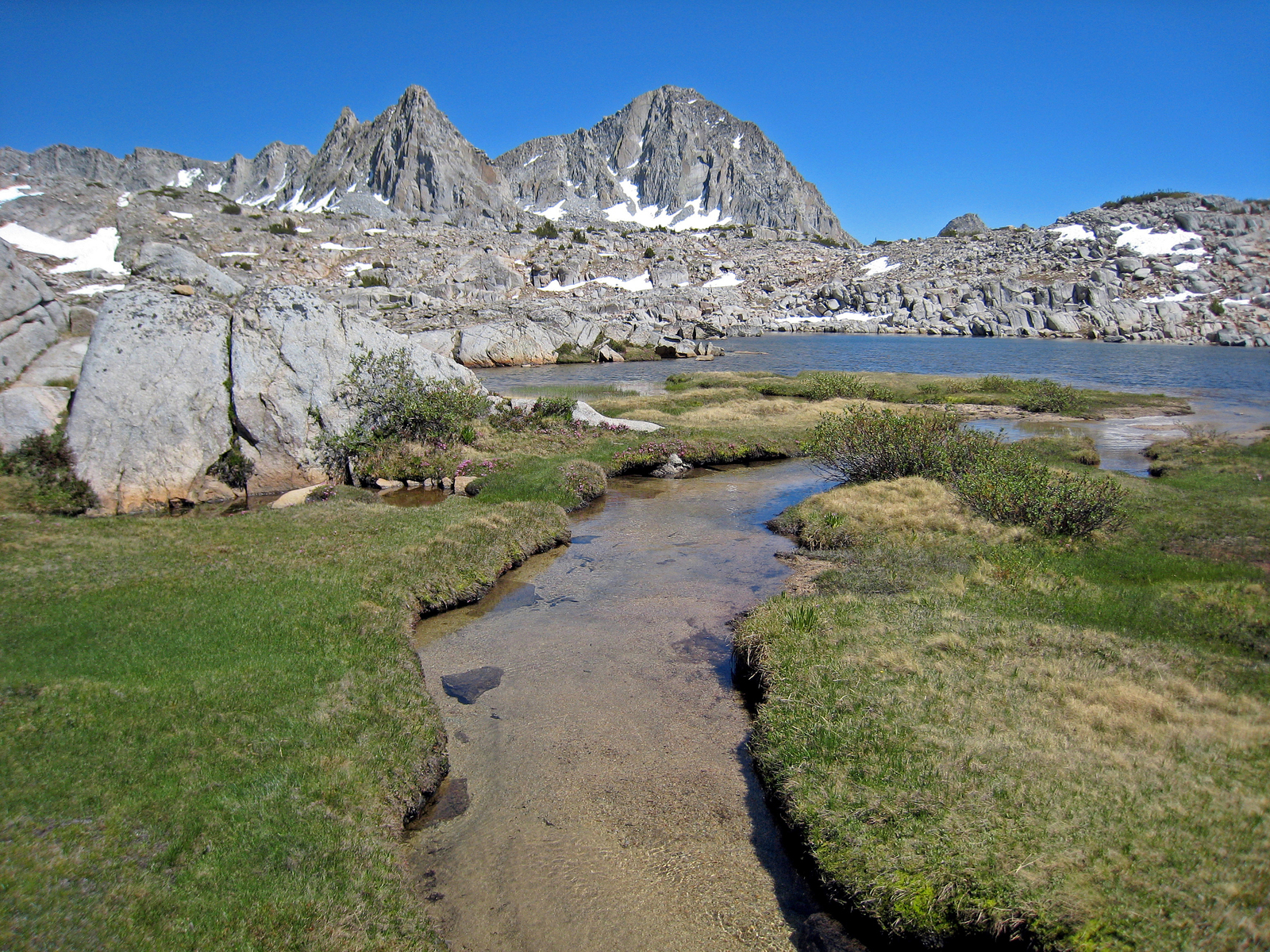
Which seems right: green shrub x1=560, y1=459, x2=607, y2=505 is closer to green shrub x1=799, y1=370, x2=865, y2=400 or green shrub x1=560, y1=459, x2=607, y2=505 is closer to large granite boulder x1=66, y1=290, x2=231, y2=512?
large granite boulder x1=66, y1=290, x2=231, y2=512

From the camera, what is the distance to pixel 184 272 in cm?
2609

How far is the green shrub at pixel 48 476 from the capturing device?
16500 millimetres

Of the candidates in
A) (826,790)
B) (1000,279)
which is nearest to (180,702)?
(826,790)

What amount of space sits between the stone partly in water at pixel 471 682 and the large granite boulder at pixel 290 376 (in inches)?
507

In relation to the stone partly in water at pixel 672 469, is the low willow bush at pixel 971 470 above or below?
above

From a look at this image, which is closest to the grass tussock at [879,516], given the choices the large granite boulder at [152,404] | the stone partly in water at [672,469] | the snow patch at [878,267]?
the stone partly in water at [672,469]

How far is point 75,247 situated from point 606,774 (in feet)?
390

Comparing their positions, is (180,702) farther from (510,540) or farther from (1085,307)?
(1085,307)

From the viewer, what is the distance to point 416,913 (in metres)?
5.98

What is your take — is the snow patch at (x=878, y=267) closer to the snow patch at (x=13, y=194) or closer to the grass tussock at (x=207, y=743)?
the snow patch at (x=13, y=194)

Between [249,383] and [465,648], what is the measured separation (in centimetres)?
1403

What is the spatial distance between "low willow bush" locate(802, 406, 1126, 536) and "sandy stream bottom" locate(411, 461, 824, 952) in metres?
5.52

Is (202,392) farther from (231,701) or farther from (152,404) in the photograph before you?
(231,701)

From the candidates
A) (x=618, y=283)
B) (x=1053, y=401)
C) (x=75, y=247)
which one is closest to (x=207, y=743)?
(x=1053, y=401)
